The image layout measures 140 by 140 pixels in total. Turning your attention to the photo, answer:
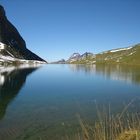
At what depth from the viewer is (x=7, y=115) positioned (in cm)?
2469

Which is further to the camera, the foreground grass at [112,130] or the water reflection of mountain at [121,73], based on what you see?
the water reflection of mountain at [121,73]

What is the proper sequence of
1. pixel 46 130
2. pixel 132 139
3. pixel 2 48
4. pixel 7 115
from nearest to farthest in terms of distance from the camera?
pixel 132 139
pixel 46 130
pixel 7 115
pixel 2 48

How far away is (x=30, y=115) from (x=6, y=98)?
→ 10.9 metres

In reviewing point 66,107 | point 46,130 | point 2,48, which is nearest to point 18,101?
point 66,107

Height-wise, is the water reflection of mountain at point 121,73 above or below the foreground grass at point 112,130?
below

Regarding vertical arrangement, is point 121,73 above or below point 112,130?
below

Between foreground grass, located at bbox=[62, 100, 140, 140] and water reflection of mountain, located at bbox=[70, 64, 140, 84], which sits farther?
water reflection of mountain, located at bbox=[70, 64, 140, 84]

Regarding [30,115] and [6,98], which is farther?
[6,98]

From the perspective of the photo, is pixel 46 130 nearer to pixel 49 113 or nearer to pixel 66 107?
pixel 49 113

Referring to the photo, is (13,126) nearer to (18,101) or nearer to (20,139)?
(20,139)

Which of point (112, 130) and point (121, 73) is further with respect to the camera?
point (121, 73)

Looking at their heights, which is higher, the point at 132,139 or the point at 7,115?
the point at 132,139

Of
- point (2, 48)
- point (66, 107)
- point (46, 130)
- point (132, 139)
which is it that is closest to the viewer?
point (132, 139)

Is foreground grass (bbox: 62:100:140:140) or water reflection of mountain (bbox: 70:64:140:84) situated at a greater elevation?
foreground grass (bbox: 62:100:140:140)
